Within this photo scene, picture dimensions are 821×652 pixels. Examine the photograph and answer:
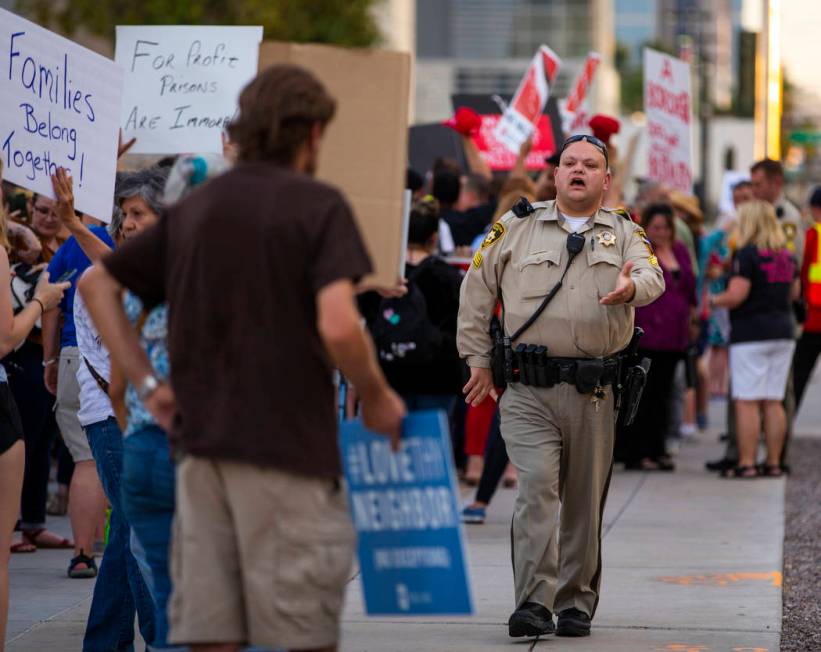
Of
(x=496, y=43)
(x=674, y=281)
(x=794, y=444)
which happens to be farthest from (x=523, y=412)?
(x=496, y=43)

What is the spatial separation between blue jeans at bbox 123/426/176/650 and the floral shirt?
1.5 inches

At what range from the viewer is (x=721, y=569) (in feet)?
27.4

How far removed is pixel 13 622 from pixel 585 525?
2.37 metres

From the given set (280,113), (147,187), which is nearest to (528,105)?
(147,187)

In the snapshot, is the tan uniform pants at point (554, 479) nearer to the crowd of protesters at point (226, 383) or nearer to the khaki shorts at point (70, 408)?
the crowd of protesters at point (226, 383)

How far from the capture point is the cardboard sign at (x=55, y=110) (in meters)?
6.59

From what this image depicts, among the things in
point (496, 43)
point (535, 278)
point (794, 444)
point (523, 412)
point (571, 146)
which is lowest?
point (794, 444)

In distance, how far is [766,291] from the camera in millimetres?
11695

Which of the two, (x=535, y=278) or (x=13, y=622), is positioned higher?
(x=535, y=278)

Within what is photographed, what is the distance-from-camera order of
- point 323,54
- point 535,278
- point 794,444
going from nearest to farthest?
point 323,54
point 535,278
point 794,444

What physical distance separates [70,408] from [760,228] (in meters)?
5.54

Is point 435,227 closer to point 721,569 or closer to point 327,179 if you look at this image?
point 721,569

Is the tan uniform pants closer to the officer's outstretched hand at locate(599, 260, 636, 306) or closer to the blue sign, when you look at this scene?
the officer's outstretched hand at locate(599, 260, 636, 306)

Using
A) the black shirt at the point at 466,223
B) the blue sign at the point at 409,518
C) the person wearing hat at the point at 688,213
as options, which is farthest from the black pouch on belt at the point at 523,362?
the person wearing hat at the point at 688,213
